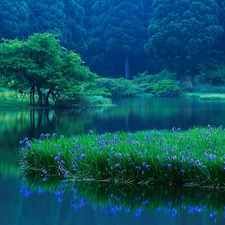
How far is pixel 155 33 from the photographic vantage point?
50188mm

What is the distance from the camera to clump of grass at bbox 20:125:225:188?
297 inches

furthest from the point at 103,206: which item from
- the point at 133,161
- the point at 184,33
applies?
the point at 184,33

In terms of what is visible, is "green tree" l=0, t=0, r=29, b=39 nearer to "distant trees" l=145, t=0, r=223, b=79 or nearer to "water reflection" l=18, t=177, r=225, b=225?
"distant trees" l=145, t=0, r=223, b=79

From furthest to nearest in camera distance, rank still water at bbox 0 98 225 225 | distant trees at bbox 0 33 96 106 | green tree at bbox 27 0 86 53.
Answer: green tree at bbox 27 0 86 53, distant trees at bbox 0 33 96 106, still water at bbox 0 98 225 225

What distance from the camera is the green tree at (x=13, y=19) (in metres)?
43.2

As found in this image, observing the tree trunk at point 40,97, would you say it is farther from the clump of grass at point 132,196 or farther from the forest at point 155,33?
the clump of grass at point 132,196

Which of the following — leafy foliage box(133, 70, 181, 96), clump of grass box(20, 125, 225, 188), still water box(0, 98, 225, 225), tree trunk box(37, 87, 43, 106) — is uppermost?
leafy foliage box(133, 70, 181, 96)

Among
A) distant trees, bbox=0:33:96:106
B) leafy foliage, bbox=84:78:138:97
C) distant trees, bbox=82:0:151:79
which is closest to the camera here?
distant trees, bbox=0:33:96:106

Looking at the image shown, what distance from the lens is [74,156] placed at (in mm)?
8547

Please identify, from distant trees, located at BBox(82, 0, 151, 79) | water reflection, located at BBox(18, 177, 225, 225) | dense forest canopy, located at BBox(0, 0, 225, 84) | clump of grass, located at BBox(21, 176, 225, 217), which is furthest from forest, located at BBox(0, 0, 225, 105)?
water reflection, located at BBox(18, 177, 225, 225)

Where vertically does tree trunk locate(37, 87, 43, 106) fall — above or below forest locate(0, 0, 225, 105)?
below

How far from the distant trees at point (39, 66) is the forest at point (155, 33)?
14186 mm

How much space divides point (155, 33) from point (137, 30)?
619 centimetres

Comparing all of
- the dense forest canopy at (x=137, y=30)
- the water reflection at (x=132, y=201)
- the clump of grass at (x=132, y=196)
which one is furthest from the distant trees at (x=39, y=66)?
the water reflection at (x=132, y=201)
